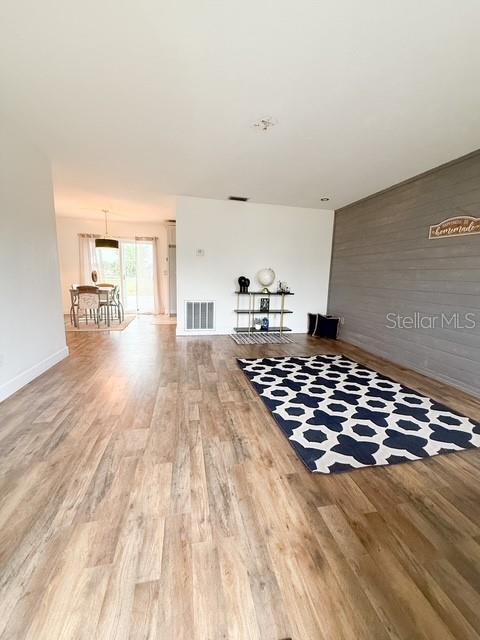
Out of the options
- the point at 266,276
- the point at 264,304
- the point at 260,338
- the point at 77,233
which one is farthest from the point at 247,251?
the point at 77,233

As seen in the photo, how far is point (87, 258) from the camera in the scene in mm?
6930

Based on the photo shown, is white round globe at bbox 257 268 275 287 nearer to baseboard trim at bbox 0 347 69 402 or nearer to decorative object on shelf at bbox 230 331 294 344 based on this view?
decorative object on shelf at bbox 230 331 294 344

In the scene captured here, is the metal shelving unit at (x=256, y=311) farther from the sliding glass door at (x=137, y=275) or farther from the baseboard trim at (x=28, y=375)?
the sliding glass door at (x=137, y=275)

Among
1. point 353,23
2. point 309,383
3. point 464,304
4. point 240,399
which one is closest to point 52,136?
point 353,23

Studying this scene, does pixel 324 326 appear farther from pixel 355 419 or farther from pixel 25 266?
pixel 25 266

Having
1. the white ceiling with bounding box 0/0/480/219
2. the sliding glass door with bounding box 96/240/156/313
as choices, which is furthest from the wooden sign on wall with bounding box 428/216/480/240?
the sliding glass door with bounding box 96/240/156/313

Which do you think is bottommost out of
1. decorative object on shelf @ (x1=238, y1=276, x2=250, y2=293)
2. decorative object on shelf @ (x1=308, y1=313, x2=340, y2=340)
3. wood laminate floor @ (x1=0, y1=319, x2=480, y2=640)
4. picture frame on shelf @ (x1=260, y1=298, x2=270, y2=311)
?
wood laminate floor @ (x1=0, y1=319, x2=480, y2=640)

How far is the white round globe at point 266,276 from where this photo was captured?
195 inches

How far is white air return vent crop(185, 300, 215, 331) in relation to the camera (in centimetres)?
496

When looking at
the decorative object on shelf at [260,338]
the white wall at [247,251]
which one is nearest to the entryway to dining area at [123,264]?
the white wall at [247,251]

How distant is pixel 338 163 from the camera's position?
10.2 ft

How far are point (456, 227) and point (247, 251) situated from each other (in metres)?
3.12

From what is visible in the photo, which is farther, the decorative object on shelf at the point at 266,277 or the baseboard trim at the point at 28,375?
the decorative object on shelf at the point at 266,277

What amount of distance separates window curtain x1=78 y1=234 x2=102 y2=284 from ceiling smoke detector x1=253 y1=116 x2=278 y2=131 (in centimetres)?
606
